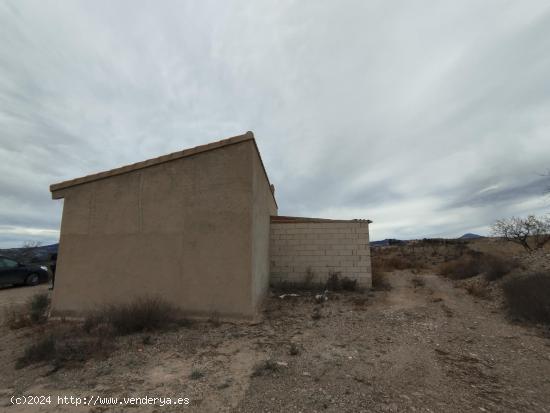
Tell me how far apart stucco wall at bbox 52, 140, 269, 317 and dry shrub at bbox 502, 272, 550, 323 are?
571 centimetres

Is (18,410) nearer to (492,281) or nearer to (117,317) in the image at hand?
(117,317)

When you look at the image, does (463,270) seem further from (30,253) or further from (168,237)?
(30,253)

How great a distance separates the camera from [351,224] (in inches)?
375

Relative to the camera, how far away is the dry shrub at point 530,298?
5.71 metres

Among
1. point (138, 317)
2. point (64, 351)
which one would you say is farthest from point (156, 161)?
point (64, 351)

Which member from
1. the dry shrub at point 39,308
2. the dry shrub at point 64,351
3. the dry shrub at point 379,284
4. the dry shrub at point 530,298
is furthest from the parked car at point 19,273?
the dry shrub at point 530,298

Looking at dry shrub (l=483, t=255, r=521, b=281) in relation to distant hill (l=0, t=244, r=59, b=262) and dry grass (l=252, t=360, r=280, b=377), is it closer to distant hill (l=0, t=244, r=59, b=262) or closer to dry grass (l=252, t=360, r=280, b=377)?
dry grass (l=252, t=360, r=280, b=377)

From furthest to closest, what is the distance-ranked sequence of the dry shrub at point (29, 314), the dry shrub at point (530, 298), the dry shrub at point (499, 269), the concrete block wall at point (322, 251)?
the concrete block wall at point (322, 251) < the dry shrub at point (499, 269) < the dry shrub at point (29, 314) < the dry shrub at point (530, 298)

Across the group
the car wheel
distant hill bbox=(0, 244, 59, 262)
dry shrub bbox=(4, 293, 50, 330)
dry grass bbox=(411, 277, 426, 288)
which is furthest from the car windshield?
dry grass bbox=(411, 277, 426, 288)

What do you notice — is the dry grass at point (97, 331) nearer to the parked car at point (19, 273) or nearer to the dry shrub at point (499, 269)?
the parked car at point (19, 273)

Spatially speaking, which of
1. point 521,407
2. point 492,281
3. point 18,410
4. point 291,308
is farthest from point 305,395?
point 492,281

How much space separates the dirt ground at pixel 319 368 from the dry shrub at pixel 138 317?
1.15ft

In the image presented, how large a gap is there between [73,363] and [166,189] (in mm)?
3620

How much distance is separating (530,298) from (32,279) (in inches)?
686
